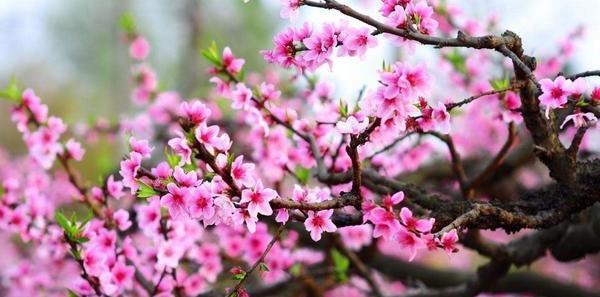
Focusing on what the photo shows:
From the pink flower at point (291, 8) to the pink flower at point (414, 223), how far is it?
2.37 feet

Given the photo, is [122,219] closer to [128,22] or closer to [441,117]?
[441,117]

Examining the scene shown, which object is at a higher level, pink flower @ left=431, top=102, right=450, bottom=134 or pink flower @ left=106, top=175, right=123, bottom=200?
pink flower @ left=106, top=175, right=123, bottom=200

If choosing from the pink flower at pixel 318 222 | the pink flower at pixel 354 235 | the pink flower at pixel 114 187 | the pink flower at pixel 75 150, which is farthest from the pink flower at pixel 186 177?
the pink flower at pixel 354 235

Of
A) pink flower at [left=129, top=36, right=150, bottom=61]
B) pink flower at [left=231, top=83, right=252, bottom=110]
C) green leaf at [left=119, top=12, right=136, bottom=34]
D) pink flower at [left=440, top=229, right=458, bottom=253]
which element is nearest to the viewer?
pink flower at [left=440, top=229, right=458, bottom=253]

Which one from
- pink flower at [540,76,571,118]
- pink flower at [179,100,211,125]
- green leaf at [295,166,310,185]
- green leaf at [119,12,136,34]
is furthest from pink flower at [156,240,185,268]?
green leaf at [119,12,136,34]

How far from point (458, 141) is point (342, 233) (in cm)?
A: 345

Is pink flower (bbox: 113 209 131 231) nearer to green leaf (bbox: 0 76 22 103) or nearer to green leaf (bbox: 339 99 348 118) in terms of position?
green leaf (bbox: 0 76 22 103)

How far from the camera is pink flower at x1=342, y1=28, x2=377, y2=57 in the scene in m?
1.99

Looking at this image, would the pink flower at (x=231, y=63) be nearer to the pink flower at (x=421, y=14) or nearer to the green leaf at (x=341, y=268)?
the pink flower at (x=421, y=14)

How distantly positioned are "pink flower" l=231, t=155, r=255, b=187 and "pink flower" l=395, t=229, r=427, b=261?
0.51m

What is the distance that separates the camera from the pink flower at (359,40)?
6.54 feet

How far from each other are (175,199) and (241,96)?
884 millimetres

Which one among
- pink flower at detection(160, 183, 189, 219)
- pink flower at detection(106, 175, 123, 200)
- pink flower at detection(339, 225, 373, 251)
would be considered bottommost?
pink flower at detection(160, 183, 189, 219)

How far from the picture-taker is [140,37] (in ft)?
15.0
